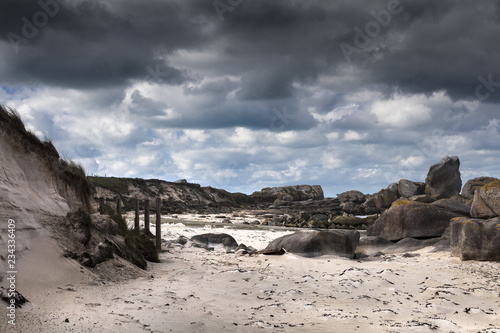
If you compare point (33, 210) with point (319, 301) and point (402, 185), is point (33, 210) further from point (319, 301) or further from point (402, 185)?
point (402, 185)

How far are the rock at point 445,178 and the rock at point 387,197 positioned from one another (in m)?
3.86

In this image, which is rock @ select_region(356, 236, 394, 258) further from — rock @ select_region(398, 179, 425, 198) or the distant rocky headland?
rock @ select_region(398, 179, 425, 198)

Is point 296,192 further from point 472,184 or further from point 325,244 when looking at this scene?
point 325,244

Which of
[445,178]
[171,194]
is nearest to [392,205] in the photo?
[445,178]

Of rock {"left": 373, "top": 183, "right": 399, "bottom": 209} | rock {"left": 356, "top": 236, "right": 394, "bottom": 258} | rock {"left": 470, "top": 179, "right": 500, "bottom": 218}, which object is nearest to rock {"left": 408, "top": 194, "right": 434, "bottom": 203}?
rock {"left": 373, "top": 183, "right": 399, "bottom": 209}

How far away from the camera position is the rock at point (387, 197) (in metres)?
43.0

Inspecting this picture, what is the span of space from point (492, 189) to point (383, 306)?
→ 9.46 metres

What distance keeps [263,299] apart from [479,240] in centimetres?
756

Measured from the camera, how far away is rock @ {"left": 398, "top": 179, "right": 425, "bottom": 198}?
133 ft

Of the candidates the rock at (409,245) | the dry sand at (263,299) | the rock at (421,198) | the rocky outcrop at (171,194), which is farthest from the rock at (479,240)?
the rocky outcrop at (171,194)

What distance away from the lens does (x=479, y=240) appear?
1154 cm

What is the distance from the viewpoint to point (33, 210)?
25.6ft

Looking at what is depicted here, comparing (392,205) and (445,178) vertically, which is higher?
(445,178)

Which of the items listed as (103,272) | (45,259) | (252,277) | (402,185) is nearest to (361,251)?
(252,277)
